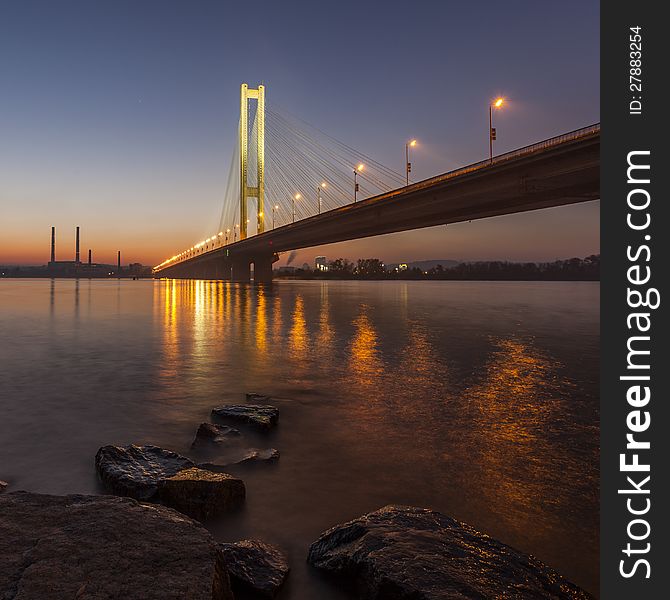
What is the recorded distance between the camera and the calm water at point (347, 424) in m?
3.79

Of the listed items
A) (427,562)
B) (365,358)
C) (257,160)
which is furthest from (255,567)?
(257,160)

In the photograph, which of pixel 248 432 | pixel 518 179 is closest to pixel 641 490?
pixel 248 432

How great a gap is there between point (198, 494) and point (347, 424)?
9.60 feet

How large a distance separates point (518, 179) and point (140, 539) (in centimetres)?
3196

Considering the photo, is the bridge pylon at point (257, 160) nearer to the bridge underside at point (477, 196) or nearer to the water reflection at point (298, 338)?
the bridge underside at point (477, 196)

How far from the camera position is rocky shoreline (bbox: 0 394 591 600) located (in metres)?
2.07

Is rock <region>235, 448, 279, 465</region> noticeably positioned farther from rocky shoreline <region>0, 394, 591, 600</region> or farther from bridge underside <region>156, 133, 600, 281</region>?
bridge underside <region>156, 133, 600, 281</region>

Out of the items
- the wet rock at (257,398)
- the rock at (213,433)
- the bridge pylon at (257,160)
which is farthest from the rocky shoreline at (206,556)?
the bridge pylon at (257,160)

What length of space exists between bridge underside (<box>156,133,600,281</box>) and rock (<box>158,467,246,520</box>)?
2640cm

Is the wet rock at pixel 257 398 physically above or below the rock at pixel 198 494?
below

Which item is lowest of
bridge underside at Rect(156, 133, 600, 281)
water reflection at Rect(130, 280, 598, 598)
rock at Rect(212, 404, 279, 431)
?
water reflection at Rect(130, 280, 598, 598)

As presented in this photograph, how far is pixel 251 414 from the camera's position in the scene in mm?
6266

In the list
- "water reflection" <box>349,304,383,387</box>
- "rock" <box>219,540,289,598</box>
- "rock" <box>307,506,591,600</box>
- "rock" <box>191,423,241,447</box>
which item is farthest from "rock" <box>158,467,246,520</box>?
"water reflection" <box>349,304,383,387</box>

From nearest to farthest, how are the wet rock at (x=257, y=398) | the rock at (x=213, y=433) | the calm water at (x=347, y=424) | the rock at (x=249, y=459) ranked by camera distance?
the calm water at (x=347, y=424), the rock at (x=249, y=459), the rock at (x=213, y=433), the wet rock at (x=257, y=398)
